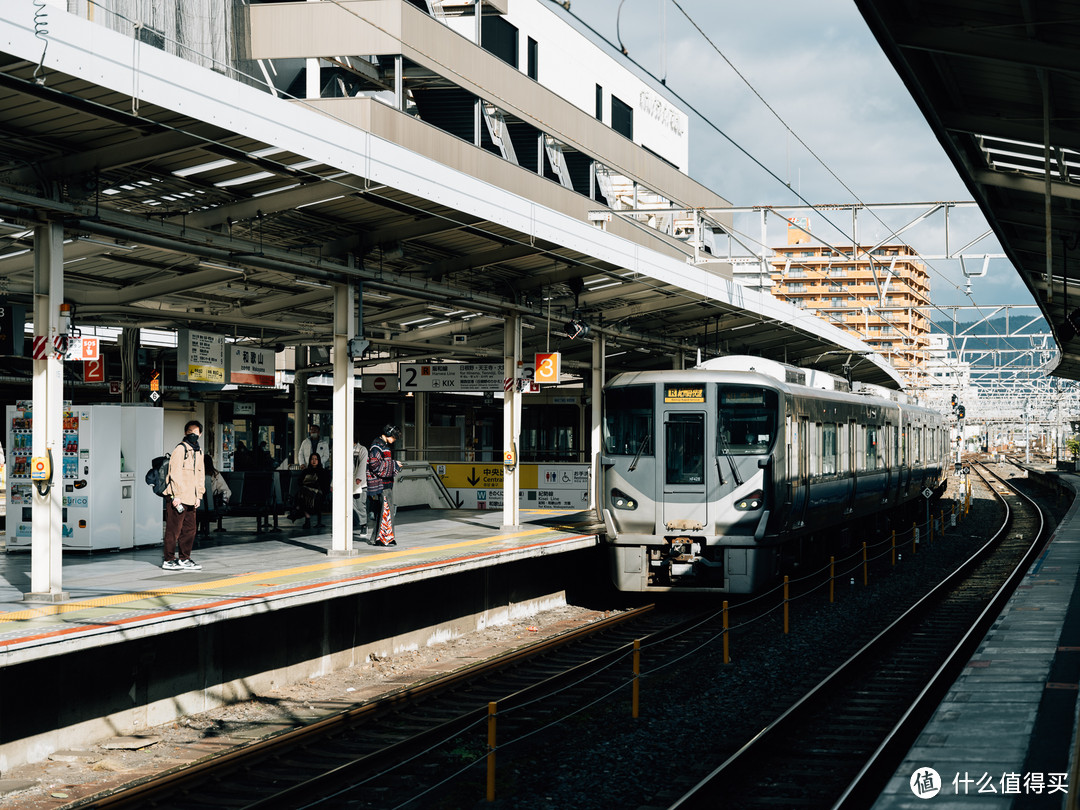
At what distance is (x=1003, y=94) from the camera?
9461mm

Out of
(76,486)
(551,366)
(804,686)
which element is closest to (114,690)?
(76,486)

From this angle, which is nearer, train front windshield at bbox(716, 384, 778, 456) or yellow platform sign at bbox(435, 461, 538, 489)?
train front windshield at bbox(716, 384, 778, 456)

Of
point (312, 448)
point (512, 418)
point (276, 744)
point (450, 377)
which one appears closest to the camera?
point (276, 744)

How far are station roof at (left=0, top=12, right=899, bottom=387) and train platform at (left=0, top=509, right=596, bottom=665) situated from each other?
117 inches

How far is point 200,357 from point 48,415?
19.7ft

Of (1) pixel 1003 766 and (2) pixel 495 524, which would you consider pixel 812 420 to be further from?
(1) pixel 1003 766

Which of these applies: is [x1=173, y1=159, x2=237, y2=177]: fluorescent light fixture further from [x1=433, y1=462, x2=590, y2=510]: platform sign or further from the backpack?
[x1=433, y1=462, x2=590, y2=510]: platform sign

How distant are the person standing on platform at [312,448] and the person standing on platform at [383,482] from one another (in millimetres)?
2548

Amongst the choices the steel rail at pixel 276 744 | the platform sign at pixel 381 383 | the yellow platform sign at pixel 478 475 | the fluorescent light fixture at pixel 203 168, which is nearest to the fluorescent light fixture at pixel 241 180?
the fluorescent light fixture at pixel 203 168

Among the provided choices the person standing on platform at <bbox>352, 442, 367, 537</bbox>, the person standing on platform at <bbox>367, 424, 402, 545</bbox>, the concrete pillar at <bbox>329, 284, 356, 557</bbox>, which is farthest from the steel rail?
the person standing on platform at <bbox>352, 442, 367, 537</bbox>

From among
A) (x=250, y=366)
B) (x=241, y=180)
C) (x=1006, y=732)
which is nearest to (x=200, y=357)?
(x=250, y=366)

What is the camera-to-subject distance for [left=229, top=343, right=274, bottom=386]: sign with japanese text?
15.7m

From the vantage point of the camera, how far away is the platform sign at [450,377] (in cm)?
1911

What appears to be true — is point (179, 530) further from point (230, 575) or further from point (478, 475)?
point (478, 475)
